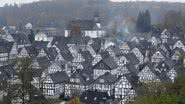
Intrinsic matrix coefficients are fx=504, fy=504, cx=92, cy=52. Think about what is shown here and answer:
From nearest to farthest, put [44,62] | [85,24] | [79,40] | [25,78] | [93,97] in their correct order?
[25,78] → [93,97] → [44,62] → [79,40] → [85,24]

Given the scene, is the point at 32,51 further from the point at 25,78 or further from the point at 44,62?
the point at 25,78

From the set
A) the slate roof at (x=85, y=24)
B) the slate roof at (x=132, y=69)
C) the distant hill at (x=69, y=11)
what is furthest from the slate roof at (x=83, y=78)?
the distant hill at (x=69, y=11)

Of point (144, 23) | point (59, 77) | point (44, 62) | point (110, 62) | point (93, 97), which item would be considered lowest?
point (93, 97)

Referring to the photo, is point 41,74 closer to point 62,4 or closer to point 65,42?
point 65,42

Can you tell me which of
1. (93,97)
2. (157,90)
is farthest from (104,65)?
(157,90)

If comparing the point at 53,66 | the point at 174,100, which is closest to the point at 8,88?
the point at 174,100

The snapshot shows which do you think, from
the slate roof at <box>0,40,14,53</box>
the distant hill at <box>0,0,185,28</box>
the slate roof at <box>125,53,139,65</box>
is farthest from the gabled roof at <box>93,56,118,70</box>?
the distant hill at <box>0,0,185,28</box>

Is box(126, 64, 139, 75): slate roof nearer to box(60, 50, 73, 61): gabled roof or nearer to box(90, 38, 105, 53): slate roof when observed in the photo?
box(60, 50, 73, 61): gabled roof
